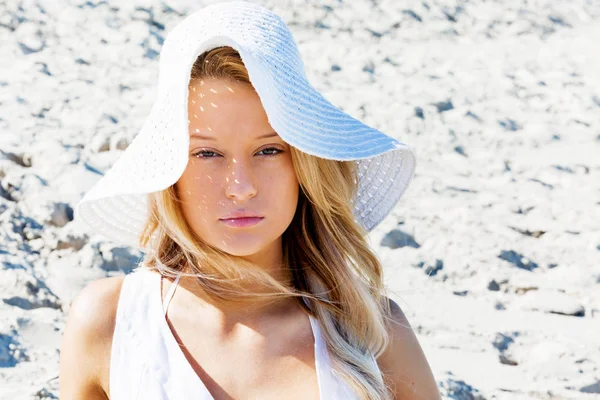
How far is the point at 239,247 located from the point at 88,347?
0.98ft

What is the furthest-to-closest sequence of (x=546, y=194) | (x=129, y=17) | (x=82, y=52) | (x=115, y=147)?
(x=129, y=17), (x=82, y=52), (x=546, y=194), (x=115, y=147)

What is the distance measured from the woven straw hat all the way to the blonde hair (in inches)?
1.6

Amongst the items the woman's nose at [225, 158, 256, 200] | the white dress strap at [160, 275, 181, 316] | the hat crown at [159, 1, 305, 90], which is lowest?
the white dress strap at [160, 275, 181, 316]

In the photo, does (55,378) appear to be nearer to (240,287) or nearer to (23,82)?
(240,287)

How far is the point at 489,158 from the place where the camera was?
13.2ft

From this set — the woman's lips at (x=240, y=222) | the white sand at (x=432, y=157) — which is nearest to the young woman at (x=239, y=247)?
the woman's lips at (x=240, y=222)

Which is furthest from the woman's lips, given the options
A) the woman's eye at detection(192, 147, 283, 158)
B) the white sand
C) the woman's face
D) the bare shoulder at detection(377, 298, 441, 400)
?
the white sand

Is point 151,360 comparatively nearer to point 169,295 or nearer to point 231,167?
point 169,295

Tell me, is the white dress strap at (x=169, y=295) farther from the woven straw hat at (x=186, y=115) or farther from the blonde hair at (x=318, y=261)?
the woven straw hat at (x=186, y=115)

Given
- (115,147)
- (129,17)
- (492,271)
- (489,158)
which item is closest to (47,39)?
(129,17)

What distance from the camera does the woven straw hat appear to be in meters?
1.54

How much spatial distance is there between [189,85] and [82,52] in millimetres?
2875

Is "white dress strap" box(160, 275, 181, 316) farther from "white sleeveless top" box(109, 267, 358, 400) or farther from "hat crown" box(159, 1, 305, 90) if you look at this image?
"hat crown" box(159, 1, 305, 90)

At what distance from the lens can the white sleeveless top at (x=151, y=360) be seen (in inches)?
62.6
